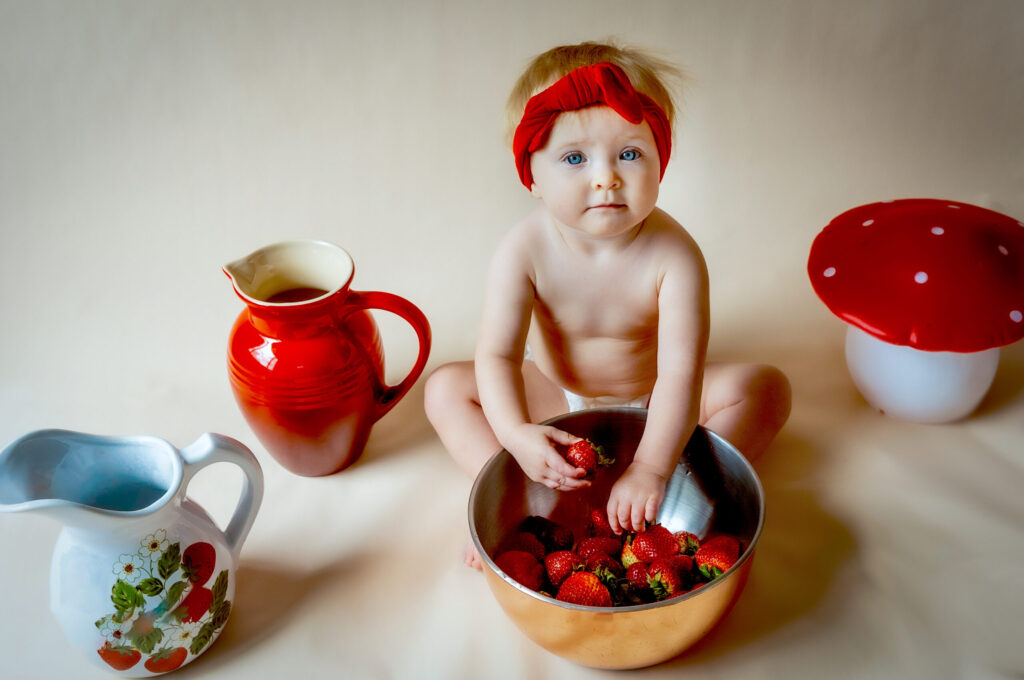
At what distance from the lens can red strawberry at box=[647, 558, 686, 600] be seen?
39.4 inches

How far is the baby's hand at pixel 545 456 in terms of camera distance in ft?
3.45

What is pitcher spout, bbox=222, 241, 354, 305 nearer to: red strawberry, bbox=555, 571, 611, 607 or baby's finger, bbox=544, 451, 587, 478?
baby's finger, bbox=544, 451, 587, 478

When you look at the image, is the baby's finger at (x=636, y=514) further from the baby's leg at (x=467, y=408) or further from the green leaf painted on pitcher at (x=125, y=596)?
the green leaf painted on pitcher at (x=125, y=596)

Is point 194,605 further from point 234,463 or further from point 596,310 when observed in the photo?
point 596,310

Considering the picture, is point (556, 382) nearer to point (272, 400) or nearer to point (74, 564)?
point (272, 400)

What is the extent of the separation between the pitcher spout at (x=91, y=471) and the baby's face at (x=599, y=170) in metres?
0.49

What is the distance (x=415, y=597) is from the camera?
3.75 feet

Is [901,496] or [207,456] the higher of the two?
[207,456]

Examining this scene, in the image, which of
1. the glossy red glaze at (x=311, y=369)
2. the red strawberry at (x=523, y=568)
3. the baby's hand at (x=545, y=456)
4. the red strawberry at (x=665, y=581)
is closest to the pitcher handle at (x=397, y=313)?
the glossy red glaze at (x=311, y=369)

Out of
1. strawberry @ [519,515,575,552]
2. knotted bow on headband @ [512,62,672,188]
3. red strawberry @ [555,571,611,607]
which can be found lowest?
strawberry @ [519,515,575,552]

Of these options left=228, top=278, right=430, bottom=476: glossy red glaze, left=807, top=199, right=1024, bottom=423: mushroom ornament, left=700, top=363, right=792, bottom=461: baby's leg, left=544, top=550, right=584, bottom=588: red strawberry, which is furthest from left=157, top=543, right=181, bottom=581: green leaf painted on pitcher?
left=807, top=199, right=1024, bottom=423: mushroom ornament

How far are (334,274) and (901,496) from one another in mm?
786

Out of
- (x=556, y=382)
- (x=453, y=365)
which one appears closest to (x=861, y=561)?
(x=556, y=382)

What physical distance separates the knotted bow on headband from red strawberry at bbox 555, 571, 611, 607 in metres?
0.46
